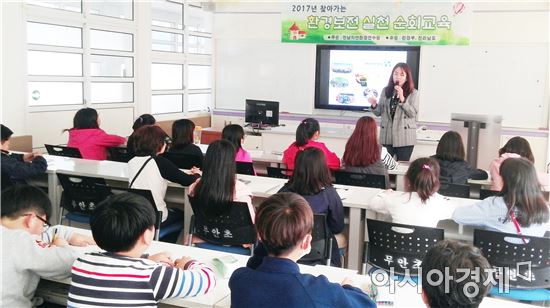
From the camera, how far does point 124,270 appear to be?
188 centimetres

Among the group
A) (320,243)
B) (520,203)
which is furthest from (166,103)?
(520,203)

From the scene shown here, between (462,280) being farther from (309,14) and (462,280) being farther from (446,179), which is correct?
(309,14)

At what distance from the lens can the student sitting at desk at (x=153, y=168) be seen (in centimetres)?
390

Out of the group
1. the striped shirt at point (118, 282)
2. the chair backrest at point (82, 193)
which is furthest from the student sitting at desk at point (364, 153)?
the striped shirt at point (118, 282)

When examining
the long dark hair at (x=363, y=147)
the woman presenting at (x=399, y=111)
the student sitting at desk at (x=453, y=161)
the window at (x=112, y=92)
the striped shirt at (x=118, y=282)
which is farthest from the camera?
the window at (x=112, y=92)

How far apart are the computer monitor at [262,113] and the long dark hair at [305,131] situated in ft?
10.1

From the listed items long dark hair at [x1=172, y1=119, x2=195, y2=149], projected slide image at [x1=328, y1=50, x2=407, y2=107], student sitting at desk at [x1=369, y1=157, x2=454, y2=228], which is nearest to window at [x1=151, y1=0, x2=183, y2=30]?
projected slide image at [x1=328, y1=50, x2=407, y2=107]

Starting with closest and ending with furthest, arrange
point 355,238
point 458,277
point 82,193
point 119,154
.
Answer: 1. point 458,277
2. point 355,238
3. point 82,193
4. point 119,154

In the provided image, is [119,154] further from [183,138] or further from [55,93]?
[55,93]

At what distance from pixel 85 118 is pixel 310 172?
295 cm

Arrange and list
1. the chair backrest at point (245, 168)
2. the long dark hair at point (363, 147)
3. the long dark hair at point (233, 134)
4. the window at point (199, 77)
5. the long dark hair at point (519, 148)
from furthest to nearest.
→ the window at point (199, 77) < the chair backrest at point (245, 168) < the long dark hair at point (233, 134) < the long dark hair at point (363, 147) < the long dark hair at point (519, 148)

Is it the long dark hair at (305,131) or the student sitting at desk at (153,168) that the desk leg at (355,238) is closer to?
the student sitting at desk at (153,168)

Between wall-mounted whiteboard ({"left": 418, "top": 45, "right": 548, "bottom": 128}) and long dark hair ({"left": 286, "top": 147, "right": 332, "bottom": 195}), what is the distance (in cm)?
546

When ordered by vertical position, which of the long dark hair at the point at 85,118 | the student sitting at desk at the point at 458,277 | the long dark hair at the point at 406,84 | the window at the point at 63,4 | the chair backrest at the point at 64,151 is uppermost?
the window at the point at 63,4
